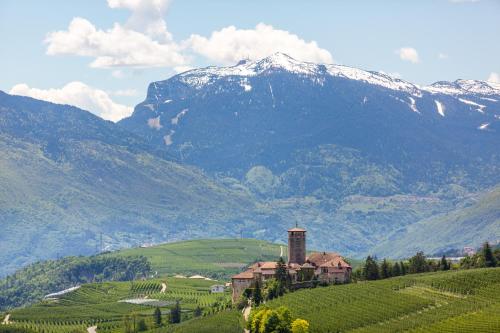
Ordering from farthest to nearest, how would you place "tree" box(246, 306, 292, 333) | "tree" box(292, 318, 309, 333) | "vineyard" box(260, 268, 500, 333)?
"tree" box(246, 306, 292, 333), "tree" box(292, 318, 309, 333), "vineyard" box(260, 268, 500, 333)

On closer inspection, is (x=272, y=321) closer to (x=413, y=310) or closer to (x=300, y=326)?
(x=300, y=326)

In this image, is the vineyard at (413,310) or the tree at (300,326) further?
the tree at (300,326)

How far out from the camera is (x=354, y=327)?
184 m

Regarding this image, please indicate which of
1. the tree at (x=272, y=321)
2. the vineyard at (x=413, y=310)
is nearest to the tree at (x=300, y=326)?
the tree at (x=272, y=321)

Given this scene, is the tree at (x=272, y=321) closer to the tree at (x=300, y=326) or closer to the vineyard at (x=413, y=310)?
the tree at (x=300, y=326)

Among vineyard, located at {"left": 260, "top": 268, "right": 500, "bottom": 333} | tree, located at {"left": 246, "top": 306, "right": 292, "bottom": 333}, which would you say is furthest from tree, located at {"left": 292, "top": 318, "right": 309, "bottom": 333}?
vineyard, located at {"left": 260, "top": 268, "right": 500, "bottom": 333}

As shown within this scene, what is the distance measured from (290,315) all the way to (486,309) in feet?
100

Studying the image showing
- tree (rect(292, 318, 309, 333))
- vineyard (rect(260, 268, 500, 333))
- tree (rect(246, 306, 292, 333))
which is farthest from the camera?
tree (rect(246, 306, 292, 333))

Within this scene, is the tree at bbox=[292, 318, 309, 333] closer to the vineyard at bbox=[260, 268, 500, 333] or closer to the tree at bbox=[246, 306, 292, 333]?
the tree at bbox=[246, 306, 292, 333]

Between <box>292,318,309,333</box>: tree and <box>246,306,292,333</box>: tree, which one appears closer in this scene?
<box>292,318,309,333</box>: tree

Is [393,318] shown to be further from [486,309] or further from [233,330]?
[233,330]

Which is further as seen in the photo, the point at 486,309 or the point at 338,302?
the point at 338,302

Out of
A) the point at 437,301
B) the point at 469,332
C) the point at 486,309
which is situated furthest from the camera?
the point at 437,301

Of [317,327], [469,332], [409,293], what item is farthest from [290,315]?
[469,332]
